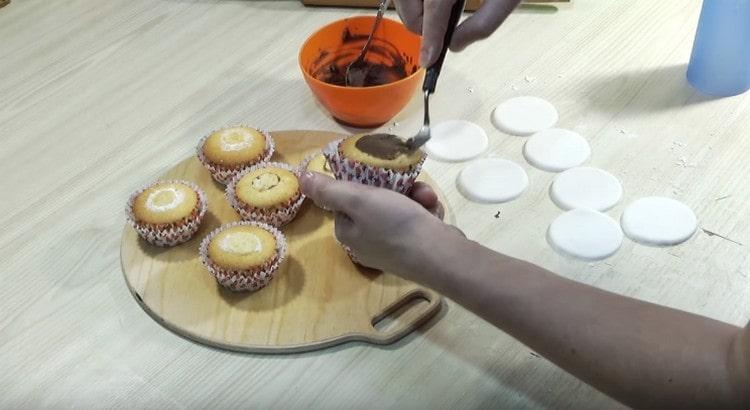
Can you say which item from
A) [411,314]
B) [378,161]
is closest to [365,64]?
[378,161]

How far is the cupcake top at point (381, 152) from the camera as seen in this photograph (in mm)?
899

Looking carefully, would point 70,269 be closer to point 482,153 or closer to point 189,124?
point 189,124

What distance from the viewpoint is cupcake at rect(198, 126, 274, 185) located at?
1.07 m

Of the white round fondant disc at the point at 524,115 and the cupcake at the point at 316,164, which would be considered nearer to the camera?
the cupcake at the point at 316,164

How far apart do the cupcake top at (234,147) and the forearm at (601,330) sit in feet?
1.35

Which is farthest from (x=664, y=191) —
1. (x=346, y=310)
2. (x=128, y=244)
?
(x=128, y=244)

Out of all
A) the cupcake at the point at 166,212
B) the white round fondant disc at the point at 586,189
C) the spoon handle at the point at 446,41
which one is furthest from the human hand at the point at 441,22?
the cupcake at the point at 166,212

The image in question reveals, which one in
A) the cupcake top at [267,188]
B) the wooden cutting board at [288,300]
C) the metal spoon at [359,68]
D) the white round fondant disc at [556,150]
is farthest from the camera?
the metal spoon at [359,68]

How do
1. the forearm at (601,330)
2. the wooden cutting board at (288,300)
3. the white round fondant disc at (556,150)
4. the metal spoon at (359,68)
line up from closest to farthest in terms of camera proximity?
the forearm at (601,330) < the wooden cutting board at (288,300) < the white round fondant disc at (556,150) < the metal spoon at (359,68)

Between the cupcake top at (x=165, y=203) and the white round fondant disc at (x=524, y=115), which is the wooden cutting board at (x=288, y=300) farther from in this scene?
the white round fondant disc at (x=524, y=115)

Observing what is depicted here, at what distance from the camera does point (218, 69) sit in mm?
1354

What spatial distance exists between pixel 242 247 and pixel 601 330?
0.46 meters

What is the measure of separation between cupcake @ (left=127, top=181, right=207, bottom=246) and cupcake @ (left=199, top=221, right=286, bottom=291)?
0.14ft

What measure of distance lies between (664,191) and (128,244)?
2.49ft
